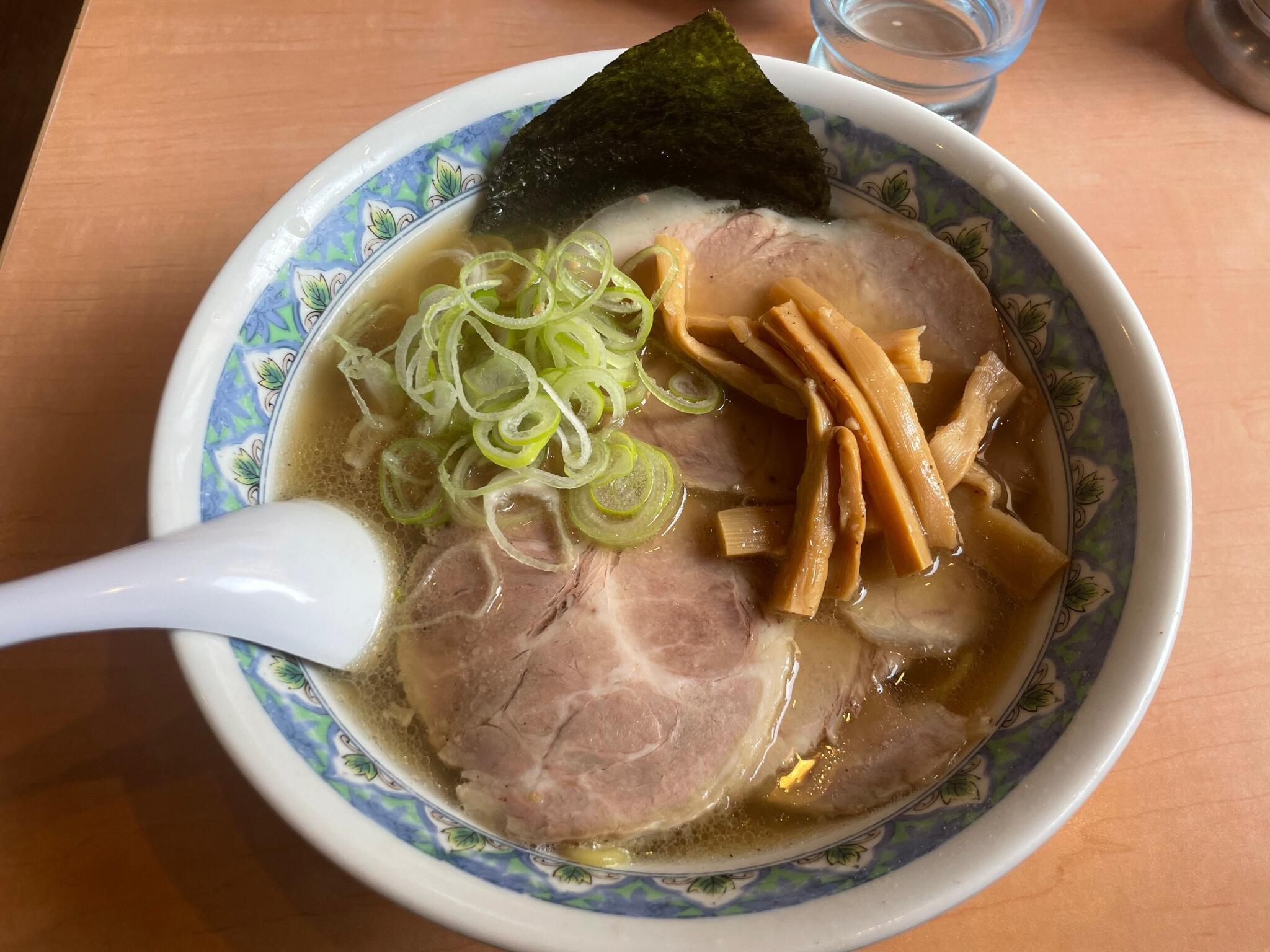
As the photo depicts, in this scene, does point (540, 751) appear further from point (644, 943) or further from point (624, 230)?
point (624, 230)

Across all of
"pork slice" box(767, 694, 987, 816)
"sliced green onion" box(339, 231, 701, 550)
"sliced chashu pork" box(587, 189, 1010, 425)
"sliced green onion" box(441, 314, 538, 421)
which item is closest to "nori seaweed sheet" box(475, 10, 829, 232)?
"sliced chashu pork" box(587, 189, 1010, 425)

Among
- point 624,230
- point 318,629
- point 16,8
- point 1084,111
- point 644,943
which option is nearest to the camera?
point 644,943

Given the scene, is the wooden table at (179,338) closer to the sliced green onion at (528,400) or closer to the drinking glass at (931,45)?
the drinking glass at (931,45)

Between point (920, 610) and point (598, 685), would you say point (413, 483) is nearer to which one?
point (598, 685)

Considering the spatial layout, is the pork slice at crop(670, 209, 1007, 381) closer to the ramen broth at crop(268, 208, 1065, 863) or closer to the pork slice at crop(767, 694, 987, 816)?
the ramen broth at crop(268, 208, 1065, 863)

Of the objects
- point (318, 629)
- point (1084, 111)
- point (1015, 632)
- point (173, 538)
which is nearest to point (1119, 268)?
point (1084, 111)

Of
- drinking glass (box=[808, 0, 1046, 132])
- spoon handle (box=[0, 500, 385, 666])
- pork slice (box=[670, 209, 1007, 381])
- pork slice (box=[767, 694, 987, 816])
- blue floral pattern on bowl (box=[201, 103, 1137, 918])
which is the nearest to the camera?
spoon handle (box=[0, 500, 385, 666])

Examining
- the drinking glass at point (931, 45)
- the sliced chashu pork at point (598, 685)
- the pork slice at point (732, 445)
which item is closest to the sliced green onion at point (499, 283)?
the pork slice at point (732, 445)
